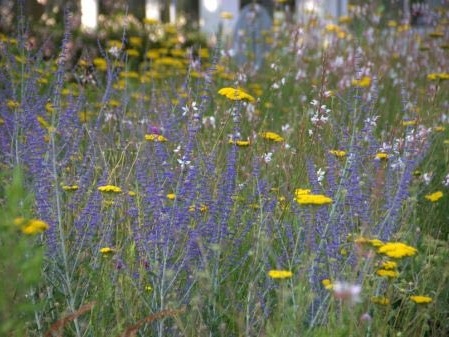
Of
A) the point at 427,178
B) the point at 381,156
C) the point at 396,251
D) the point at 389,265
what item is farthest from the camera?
Result: the point at 427,178

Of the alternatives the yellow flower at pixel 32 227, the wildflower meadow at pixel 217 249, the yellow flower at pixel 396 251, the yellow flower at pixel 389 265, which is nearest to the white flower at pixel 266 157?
the wildflower meadow at pixel 217 249

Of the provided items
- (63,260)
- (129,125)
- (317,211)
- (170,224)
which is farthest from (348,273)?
(129,125)

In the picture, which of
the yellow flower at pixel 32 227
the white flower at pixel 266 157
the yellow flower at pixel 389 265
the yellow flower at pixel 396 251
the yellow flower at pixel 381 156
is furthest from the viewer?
the white flower at pixel 266 157

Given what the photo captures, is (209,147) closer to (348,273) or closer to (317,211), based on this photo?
(317,211)

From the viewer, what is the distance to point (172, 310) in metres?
2.81

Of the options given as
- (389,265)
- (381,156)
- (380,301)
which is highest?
(381,156)

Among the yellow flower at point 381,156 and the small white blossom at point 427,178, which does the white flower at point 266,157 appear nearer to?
the yellow flower at point 381,156

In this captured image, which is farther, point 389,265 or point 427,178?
point 427,178

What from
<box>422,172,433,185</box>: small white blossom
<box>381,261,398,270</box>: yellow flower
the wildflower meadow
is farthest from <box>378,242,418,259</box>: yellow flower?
<box>422,172,433,185</box>: small white blossom

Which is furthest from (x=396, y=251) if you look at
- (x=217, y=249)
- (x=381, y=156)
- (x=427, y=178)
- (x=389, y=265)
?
(x=427, y=178)

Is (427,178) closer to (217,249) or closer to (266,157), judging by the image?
(266,157)

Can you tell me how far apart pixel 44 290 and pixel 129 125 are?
1943mm

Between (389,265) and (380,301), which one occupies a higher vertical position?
(389,265)

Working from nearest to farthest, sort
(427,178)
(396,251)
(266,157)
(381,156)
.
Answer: (396,251), (381,156), (266,157), (427,178)
